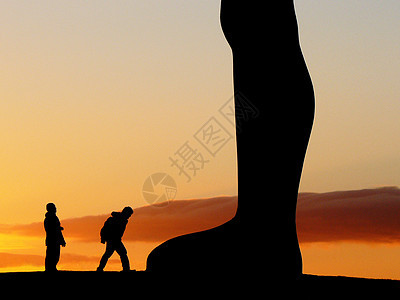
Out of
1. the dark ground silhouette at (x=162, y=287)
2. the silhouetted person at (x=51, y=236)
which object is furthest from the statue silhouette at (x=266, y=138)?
the silhouetted person at (x=51, y=236)

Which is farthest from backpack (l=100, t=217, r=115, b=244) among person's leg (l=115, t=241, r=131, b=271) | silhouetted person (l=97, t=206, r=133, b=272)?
person's leg (l=115, t=241, r=131, b=271)

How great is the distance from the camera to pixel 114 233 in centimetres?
1344

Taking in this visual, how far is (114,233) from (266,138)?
4.45 metres

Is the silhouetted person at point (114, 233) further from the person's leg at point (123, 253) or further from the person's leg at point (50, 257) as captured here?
→ the person's leg at point (50, 257)

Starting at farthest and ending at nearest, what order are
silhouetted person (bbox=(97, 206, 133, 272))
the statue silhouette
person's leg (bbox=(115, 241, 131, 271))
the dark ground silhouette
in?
person's leg (bbox=(115, 241, 131, 271)) < silhouetted person (bbox=(97, 206, 133, 272)) < the statue silhouette < the dark ground silhouette

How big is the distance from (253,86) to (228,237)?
1973 millimetres

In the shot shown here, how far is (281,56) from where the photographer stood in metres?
9.98

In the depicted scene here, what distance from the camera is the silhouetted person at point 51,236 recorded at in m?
13.5

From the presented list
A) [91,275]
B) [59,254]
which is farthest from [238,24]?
[59,254]

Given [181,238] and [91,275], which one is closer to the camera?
[181,238]

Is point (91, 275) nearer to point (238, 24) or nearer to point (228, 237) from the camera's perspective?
point (228, 237)

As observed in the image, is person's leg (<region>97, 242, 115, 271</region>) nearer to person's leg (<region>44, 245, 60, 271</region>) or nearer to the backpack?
the backpack

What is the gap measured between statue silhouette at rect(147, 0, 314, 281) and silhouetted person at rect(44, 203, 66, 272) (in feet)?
13.0

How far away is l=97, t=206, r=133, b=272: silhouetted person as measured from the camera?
13.5 metres
